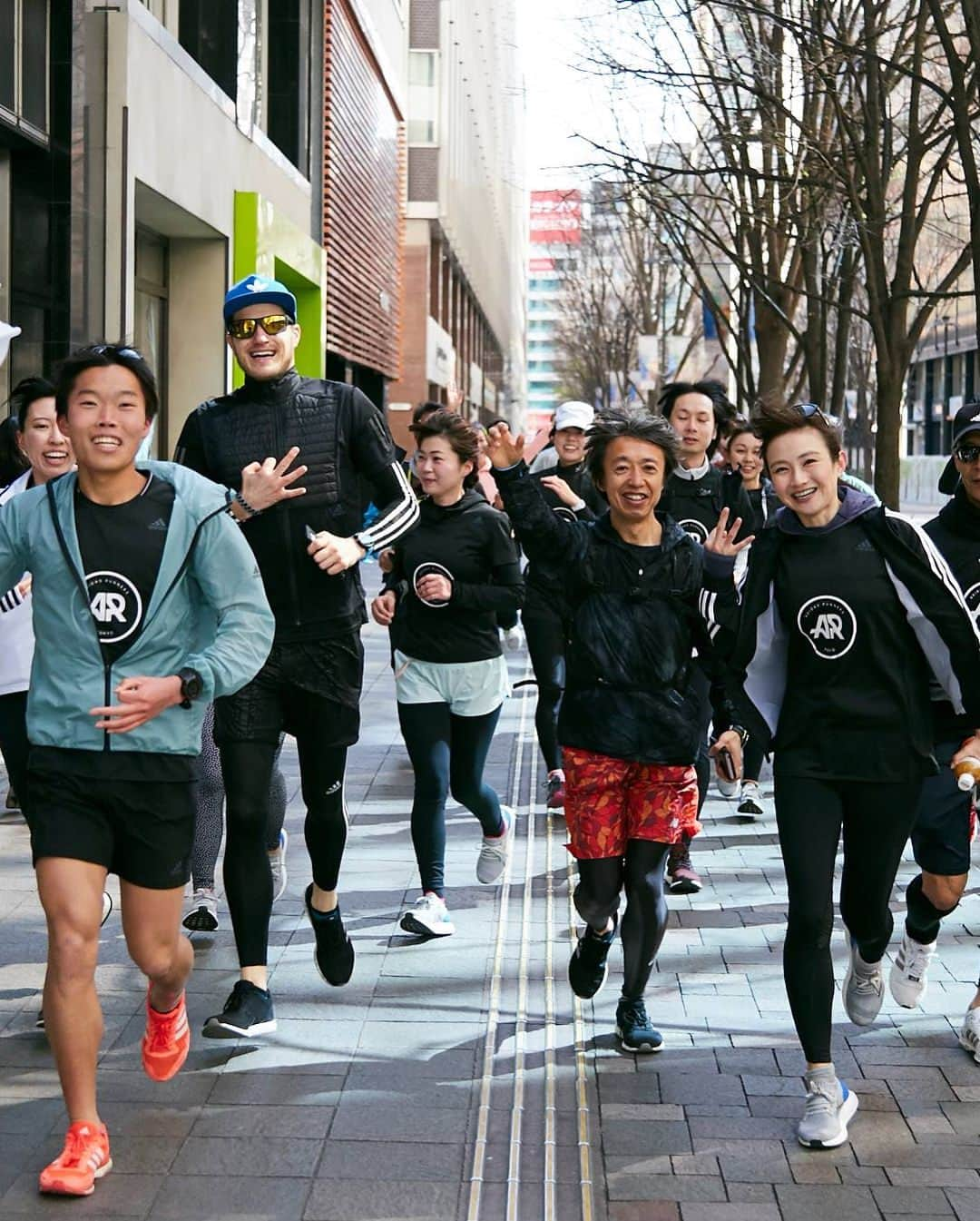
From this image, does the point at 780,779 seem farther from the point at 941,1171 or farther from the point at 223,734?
the point at 223,734

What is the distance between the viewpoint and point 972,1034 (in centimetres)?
559

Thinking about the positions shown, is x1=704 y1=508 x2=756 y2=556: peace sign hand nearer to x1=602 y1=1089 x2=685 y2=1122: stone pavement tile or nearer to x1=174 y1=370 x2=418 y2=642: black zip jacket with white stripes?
x1=174 y1=370 x2=418 y2=642: black zip jacket with white stripes

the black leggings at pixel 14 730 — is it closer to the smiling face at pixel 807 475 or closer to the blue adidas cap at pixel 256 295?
the blue adidas cap at pixel 256 295

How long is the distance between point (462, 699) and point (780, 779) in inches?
90.2

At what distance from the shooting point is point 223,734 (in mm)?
5621

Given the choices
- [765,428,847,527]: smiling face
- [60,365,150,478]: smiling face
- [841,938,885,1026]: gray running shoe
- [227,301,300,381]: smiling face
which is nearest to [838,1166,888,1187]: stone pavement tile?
[841,938,885,1026]: gray running shoe

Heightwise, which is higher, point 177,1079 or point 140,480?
point 140,480

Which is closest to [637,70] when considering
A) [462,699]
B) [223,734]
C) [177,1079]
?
[462,699]

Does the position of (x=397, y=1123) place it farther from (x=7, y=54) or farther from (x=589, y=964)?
(x=7, y=54)

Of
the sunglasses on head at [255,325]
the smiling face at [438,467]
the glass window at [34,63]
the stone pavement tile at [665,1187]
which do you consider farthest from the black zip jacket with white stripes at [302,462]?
the glass window at [34,63]

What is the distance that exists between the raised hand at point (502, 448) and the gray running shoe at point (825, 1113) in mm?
2011

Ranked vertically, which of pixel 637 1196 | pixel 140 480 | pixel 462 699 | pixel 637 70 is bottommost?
pixel 637 1196

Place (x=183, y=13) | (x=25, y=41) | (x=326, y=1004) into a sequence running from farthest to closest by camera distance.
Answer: (x=183, y=13) → (x=25, y=41) → (x=326, y=1004)

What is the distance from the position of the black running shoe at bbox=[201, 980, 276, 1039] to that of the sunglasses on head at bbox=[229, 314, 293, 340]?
1.90 metres
